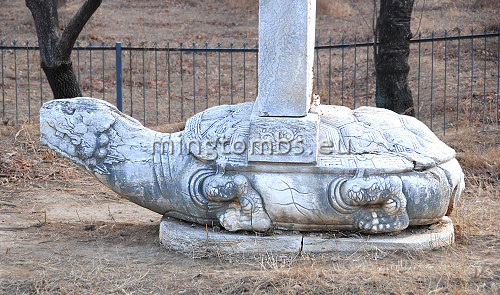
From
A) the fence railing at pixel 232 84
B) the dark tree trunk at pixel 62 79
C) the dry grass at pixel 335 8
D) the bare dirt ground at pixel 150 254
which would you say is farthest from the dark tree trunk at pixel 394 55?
the dry grass at pixel 335 8

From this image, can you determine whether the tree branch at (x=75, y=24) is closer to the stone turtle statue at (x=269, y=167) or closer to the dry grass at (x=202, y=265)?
the dry grass at (x=202, y=265)

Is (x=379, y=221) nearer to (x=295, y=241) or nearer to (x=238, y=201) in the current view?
(x=295, y=241)

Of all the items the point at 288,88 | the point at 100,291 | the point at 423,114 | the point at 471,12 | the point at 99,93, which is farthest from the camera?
the point at 471,12

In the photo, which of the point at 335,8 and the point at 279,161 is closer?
the point at 279,161

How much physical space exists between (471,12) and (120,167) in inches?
565

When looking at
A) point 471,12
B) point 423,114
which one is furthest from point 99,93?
point 471,12

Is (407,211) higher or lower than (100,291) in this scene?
higher

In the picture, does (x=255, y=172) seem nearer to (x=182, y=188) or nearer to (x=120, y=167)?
(x=182, y=188)

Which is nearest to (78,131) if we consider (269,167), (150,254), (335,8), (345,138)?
(150,254)

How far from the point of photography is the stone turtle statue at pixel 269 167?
3865mm

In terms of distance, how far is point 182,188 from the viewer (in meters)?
4.04

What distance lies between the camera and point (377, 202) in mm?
3844

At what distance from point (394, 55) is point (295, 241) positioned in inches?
174

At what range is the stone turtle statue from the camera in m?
3.87
